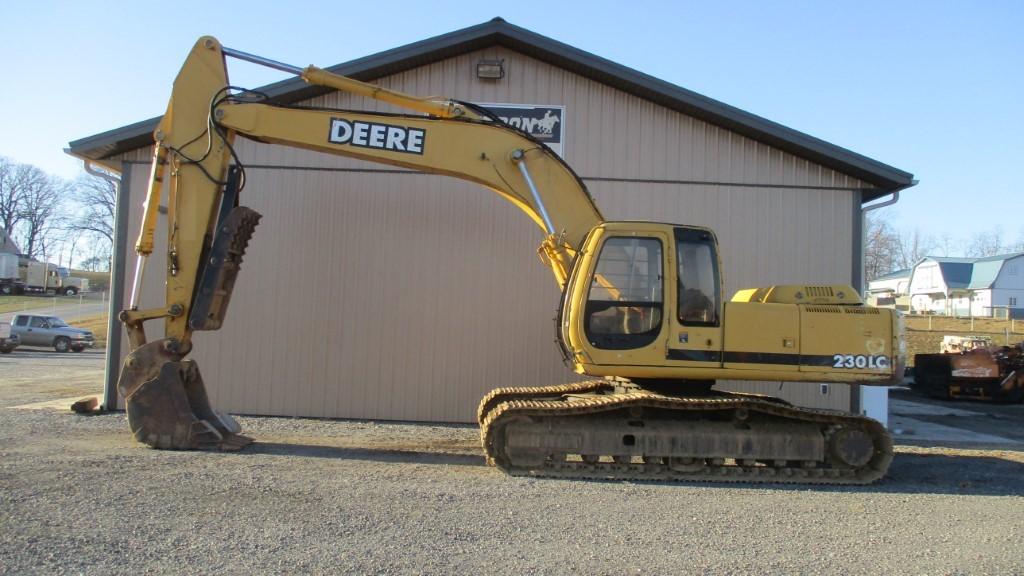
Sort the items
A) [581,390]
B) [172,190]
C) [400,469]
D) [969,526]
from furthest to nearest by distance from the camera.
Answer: [581,390] < [172,190] < [400,469] < [969,526]

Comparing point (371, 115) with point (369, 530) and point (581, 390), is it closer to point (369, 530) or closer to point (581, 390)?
point (581, 390)

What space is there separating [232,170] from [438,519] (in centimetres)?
516

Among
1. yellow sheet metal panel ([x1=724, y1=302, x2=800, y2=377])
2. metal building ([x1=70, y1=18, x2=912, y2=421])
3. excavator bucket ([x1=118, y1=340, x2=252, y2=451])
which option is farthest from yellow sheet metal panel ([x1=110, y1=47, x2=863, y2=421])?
yellow sheet metal panel ([x1=724, y1=302, x2=800, y2=377])

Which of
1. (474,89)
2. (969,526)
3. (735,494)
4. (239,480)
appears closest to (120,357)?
(239,480)

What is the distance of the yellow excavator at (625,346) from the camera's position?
302 inches

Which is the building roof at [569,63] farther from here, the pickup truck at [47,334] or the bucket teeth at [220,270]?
the pickup truck at [47,334]

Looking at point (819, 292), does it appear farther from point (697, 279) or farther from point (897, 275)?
point (897, 275)

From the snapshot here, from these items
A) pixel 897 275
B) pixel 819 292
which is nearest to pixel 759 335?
pixel 819 292

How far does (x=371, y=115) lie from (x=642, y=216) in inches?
195

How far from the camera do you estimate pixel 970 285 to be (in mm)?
61219

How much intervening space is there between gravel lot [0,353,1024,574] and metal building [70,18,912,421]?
9.84ft

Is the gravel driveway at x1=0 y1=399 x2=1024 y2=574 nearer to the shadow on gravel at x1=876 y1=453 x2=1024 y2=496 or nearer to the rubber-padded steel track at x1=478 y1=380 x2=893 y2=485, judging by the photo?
the shadow on gravel at x1=876 y1=453 x2=1024 y2=496

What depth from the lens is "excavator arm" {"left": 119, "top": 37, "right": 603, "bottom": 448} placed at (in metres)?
8.35

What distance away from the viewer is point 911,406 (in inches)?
677
